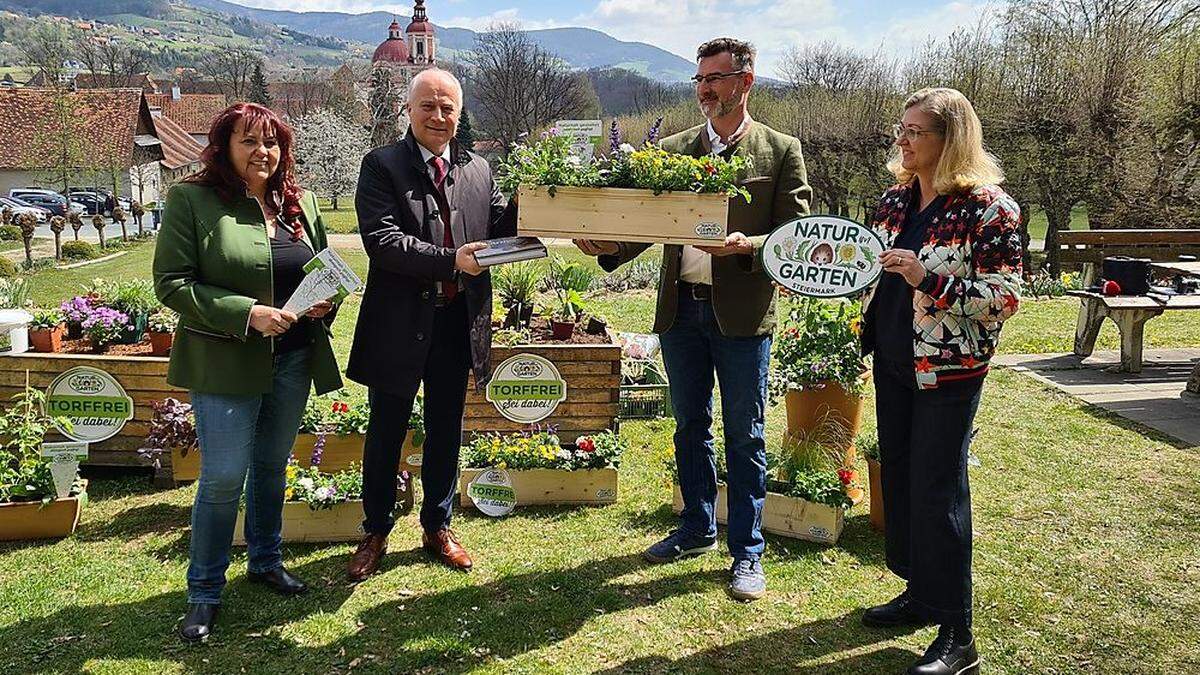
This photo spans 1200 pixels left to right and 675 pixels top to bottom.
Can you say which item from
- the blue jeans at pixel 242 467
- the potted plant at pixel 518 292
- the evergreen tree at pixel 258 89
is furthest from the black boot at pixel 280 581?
the evergreen tree at pixel 258 89

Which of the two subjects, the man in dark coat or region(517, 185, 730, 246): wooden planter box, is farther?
the man in dark coat

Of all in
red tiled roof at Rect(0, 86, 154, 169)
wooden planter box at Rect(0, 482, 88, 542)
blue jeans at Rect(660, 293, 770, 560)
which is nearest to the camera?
blue jeans at Rect(660, 293, 770, 560)

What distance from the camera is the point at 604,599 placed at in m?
3.63

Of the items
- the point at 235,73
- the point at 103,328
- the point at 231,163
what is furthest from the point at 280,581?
the point at 235,73

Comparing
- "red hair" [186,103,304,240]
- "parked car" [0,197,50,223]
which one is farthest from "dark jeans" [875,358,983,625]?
"parked car" [0,197,50,223]

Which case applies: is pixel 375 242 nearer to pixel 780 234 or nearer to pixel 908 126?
pixel 780 234

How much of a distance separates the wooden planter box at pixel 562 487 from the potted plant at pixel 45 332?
8.52ft

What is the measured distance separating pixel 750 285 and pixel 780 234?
12.1 inches

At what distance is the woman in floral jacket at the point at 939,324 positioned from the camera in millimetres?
2744

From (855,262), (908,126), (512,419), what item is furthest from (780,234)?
(512,419)

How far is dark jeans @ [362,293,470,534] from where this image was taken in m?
3.54

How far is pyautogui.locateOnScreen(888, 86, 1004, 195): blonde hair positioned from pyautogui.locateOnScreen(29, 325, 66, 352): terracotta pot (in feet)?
16.0

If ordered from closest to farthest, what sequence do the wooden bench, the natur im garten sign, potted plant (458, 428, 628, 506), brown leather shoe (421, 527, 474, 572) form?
the natur im garten sign, brown leather shoe (421, 527, 474, 572), potted plant (458, 428, 628, 506), the wooden bench

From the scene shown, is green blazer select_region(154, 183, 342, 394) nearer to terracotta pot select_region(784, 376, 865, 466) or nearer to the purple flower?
the purple flower
